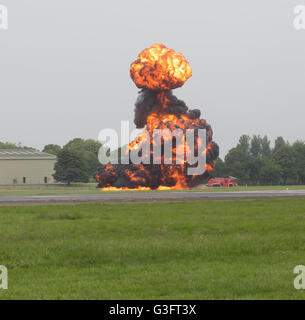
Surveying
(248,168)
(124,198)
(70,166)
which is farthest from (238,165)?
(124,198)

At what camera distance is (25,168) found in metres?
152

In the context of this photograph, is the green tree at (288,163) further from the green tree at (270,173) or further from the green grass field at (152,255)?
the green grass field at (152,255)

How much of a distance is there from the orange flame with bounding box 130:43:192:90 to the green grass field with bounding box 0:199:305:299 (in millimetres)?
63687

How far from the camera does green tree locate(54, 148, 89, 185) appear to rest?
13400 centimetres

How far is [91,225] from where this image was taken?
23469 mm

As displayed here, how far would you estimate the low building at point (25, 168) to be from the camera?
Result: 14925 centimetres

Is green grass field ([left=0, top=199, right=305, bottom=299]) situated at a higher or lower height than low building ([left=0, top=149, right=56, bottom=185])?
lower

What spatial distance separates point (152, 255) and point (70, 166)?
11770 centimetres

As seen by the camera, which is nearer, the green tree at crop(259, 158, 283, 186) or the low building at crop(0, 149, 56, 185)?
the green tree at crop(259, 158, 283, 186)
